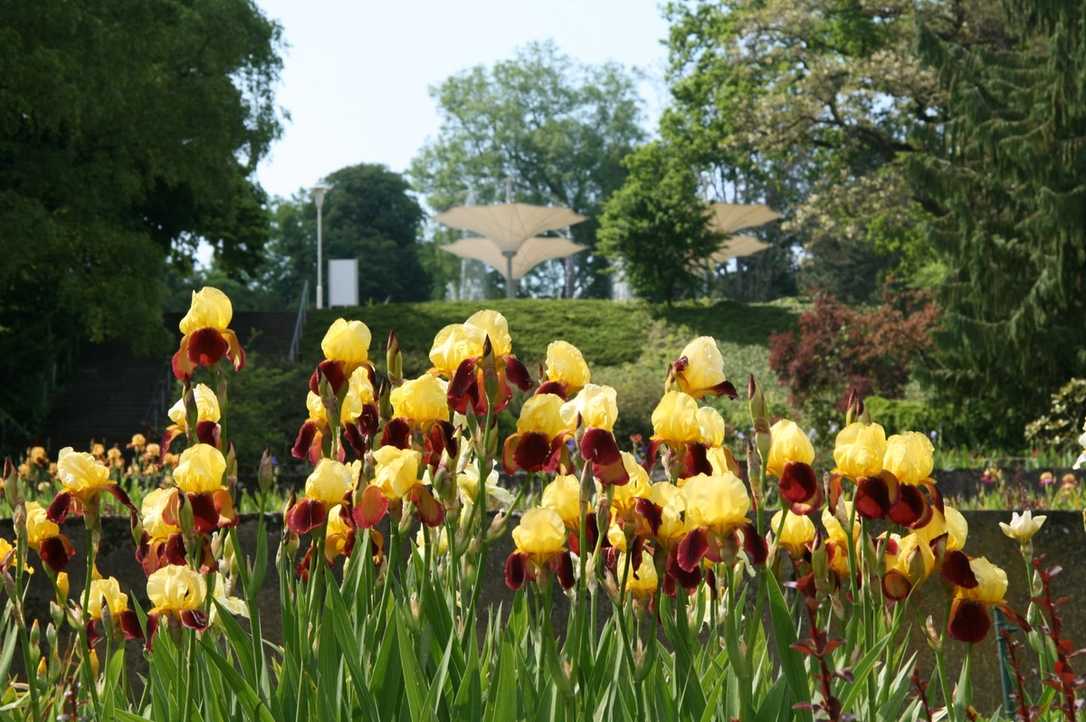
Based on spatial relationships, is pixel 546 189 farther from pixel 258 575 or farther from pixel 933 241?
pixel 258 575

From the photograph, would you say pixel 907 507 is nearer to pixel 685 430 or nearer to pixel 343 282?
pixel 685 430

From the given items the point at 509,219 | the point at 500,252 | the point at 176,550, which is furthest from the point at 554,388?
the point at 500,252

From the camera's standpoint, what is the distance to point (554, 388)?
8.78 ft

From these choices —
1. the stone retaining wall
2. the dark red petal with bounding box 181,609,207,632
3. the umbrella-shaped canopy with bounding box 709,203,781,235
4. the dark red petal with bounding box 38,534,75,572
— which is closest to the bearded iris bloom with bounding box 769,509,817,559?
the dark red petal with bounding box 181,609,207,632

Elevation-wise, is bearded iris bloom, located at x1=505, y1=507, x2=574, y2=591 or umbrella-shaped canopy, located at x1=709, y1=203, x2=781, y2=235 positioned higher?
umbrella-shaped canopy, located at x1=709, y1=203, x2=781, y2=235

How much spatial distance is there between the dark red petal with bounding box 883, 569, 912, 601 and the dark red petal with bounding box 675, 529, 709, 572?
1.42ft

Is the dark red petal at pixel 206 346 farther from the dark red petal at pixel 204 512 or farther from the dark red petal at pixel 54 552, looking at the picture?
the dark red petal at pixel 54 552

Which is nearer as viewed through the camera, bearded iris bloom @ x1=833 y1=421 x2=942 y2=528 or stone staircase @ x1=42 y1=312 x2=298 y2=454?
bearded iris bloom @ x1=833 y1=421 x2=942 y2=528

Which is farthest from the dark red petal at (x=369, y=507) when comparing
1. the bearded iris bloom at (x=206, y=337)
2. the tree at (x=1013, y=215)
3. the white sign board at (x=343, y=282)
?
the white sign board at (x=343, y=282)

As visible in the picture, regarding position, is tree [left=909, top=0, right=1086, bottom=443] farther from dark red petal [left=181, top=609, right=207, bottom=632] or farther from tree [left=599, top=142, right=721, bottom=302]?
dark red petal [left=181, top=609, right=207, bottom=632]

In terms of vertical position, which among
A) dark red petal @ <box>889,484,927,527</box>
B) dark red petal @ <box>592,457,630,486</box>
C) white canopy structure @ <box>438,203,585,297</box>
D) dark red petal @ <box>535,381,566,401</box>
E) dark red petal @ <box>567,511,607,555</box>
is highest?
white canopy structure @ <box>438,203,585,297</box>

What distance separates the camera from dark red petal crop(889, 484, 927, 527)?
7.57 feet

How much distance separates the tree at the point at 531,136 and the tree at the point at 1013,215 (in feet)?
120

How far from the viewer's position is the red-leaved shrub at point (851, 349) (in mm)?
21156
